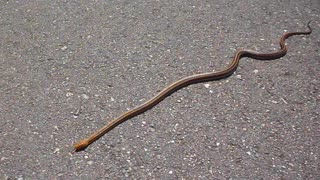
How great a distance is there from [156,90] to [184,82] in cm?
33

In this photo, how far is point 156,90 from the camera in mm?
4770

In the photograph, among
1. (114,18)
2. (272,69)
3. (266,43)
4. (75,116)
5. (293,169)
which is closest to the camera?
(293,169)

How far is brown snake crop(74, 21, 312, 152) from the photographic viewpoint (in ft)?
13.6

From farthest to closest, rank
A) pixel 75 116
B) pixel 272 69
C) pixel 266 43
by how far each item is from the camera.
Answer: pixel 266 43 < pixel 272 69 < pixel 75 116

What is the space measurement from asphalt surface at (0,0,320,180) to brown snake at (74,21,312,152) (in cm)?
7

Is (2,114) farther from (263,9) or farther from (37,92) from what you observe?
(263,9)

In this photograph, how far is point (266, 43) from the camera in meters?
5.48

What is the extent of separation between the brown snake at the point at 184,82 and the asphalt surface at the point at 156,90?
0.21ft

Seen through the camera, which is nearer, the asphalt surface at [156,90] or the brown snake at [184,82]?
the asphalt surface at [156,90]

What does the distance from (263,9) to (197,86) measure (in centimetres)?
201

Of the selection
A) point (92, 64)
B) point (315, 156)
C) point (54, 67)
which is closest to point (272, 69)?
point (315, 156)

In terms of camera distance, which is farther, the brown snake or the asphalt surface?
the brown snake

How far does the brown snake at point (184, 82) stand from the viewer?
4160 mm

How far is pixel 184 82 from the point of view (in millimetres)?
4812
